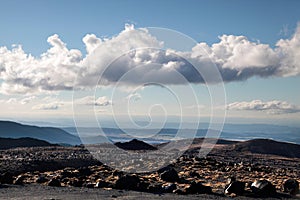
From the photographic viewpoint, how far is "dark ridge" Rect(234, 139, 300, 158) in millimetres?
102825

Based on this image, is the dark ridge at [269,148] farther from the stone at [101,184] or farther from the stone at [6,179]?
the stone at [6,179]

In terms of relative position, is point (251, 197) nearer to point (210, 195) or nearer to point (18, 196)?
point (210, 195)

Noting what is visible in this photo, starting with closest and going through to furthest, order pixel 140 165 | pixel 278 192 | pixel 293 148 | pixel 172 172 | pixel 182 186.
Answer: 1. pixel 278 192
2. pixel 182 186
3. pixel 172 172
4. pixel 140 165
5. pixel 293 148

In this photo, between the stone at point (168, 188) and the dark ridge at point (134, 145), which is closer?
the stone at point (168, 188)

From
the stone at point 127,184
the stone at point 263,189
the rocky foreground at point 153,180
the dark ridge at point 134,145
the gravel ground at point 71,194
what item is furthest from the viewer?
the dark ridge at point 134,145

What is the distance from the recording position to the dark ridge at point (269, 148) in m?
103

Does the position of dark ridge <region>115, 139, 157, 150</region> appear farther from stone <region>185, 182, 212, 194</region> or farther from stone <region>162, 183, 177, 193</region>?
stone <region>185, 182, 212, 194</region>

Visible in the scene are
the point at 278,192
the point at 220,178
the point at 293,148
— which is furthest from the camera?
the point at 293,148

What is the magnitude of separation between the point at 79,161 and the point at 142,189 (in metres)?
19.9

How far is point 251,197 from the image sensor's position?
82.9ft

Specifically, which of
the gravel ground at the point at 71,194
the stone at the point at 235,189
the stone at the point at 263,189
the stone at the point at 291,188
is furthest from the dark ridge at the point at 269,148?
the gravel ground at the point at 71,194

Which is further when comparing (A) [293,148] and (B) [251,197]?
(A) [293,148]

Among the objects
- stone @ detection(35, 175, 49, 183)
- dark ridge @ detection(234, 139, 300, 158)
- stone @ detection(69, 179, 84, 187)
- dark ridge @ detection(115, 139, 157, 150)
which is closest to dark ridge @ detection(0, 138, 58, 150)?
dark ridge @ detection(115, 139, 157, 150)

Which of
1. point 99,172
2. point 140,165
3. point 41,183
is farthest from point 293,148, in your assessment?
point 41,183
